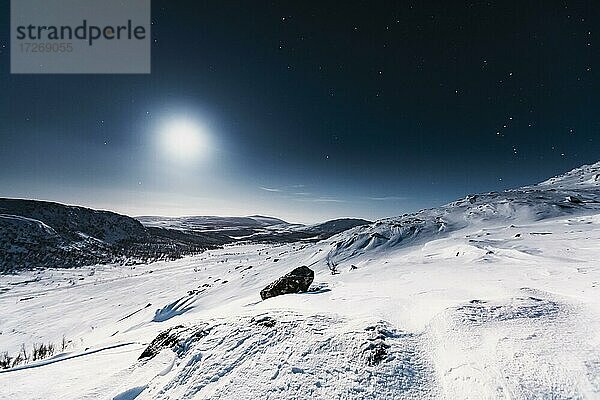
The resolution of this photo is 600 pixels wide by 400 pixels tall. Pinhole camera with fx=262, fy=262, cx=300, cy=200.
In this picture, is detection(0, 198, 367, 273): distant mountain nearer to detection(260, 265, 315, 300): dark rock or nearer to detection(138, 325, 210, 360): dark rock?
detection(260, 265, 315, 300): dark rock

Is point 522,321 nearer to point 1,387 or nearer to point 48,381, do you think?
point 48,381

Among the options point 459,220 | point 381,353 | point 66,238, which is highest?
point 459,220

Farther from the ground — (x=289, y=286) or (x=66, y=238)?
(x=289, y=286)

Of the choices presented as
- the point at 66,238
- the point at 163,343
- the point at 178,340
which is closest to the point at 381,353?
the point at 178,340

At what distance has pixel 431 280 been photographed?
7.87 m

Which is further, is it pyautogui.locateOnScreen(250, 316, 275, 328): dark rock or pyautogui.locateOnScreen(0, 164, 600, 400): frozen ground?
pyautogui.locateOnScreen(250, 316, 275, 328): dark rock

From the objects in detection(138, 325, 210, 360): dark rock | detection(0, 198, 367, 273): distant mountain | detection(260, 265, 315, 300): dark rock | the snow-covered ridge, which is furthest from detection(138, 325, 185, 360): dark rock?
detection(0, 198, 367, 273): distant mountain

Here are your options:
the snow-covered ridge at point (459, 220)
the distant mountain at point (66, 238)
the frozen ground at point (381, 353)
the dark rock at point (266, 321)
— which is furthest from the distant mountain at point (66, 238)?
the dark rock at point (266, 321)

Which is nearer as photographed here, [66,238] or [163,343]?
[163,343]

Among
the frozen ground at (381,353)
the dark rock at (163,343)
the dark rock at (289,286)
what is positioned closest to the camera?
the frozen ground at (381,353)

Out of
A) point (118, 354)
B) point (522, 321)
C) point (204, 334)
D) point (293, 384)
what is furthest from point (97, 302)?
point (522, 321)

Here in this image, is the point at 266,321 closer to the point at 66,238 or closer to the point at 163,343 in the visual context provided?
the point at 163,343

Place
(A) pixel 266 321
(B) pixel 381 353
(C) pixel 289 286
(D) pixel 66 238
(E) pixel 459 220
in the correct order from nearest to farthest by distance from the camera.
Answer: (B) pixel 381 353 < (A) pixel 266 321 < (C) pixel 289 286 < (E) pixel 459 220 < (D) pixel 66 238

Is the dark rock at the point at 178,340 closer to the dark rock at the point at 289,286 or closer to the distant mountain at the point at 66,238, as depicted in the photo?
the dark rock at the point at 289,286
